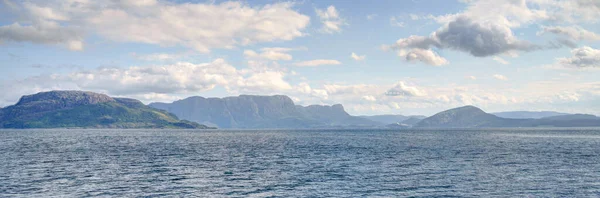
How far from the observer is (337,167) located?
86.4 meters

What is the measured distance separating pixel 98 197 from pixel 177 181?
589 inches

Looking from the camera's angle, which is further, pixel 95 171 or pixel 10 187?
pixel 95 171

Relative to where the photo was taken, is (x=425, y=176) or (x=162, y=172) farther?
(x=162, y=172)

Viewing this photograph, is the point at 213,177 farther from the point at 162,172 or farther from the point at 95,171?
the point at 95,171

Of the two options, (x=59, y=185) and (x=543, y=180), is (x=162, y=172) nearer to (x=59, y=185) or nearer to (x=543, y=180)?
(x=59, y=185)

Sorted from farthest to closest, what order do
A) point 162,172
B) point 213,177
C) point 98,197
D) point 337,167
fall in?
point 337,167, point 162,172, point 213,177, point 98,197

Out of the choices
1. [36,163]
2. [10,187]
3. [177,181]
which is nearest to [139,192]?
[177,181]

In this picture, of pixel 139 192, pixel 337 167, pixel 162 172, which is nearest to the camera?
pixel 139 192

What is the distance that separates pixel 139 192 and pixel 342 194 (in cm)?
2902

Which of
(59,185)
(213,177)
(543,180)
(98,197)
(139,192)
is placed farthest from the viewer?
(213,177)

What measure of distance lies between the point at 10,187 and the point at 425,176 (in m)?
67.6

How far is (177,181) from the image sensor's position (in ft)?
218

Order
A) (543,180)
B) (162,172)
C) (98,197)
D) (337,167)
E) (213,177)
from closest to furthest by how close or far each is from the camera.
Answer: (98,197), (543,180), (213,177), (162,172), (337,167)

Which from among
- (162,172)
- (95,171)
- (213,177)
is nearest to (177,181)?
(213,177)
